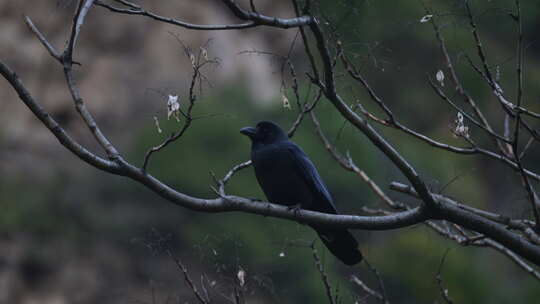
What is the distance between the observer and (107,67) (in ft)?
79.1

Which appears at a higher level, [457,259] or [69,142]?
[457,259]

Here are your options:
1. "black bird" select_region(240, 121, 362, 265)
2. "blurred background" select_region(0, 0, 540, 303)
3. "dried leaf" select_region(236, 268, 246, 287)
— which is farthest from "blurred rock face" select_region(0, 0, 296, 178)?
"dried leaf" select_region(236, 268, 246, 287)

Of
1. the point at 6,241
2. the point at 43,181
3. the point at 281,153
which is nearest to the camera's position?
the point at 281,153

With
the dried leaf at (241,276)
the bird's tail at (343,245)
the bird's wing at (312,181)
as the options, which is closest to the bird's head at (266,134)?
the bird's wing at (312,181)

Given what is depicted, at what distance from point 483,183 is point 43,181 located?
15.0 metres

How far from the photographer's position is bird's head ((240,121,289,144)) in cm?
614

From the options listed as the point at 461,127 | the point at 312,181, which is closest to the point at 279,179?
the point at 312,181

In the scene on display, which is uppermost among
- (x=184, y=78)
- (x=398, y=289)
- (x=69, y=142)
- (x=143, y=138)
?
(x=184, y=78)

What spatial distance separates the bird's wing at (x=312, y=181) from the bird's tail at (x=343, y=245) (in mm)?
534

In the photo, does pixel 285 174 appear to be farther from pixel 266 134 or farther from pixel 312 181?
pixel 266 134

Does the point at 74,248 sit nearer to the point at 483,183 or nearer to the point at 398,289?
the point at 398,289

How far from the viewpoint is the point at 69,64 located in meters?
4.02

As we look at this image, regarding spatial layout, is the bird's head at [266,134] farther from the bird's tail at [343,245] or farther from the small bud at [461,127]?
the small bud at [461,127]

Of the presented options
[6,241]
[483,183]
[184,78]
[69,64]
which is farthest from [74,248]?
[69,64]
